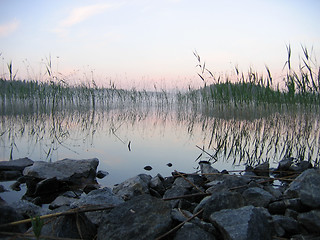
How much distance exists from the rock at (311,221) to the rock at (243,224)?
27 centimetres

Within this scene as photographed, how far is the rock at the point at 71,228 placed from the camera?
150cm

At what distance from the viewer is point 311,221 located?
1.58 m

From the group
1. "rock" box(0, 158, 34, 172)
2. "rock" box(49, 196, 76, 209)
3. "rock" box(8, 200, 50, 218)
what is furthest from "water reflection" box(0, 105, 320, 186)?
"rock" box(8, 200, 50, 218)

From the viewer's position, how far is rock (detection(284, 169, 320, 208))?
176 cm

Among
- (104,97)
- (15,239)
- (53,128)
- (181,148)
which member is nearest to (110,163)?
(181,148)

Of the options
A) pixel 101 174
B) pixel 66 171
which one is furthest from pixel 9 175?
pixel 101 174

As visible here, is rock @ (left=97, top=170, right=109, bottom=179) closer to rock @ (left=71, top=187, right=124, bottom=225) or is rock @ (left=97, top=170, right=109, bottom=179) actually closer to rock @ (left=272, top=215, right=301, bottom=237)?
rock @ (left=71, top=187, right=124, bottom=225)

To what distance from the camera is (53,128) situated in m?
6.97

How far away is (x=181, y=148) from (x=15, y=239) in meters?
3.69

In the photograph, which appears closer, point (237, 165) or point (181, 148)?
point (237, 165)

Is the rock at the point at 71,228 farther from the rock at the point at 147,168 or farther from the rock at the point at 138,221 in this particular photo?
the rock at the point at 147,168

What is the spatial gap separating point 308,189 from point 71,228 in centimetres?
154

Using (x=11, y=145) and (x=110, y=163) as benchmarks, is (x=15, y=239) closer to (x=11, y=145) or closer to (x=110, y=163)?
(x=110, y=163)

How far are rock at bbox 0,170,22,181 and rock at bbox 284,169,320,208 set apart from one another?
9.94 feet
